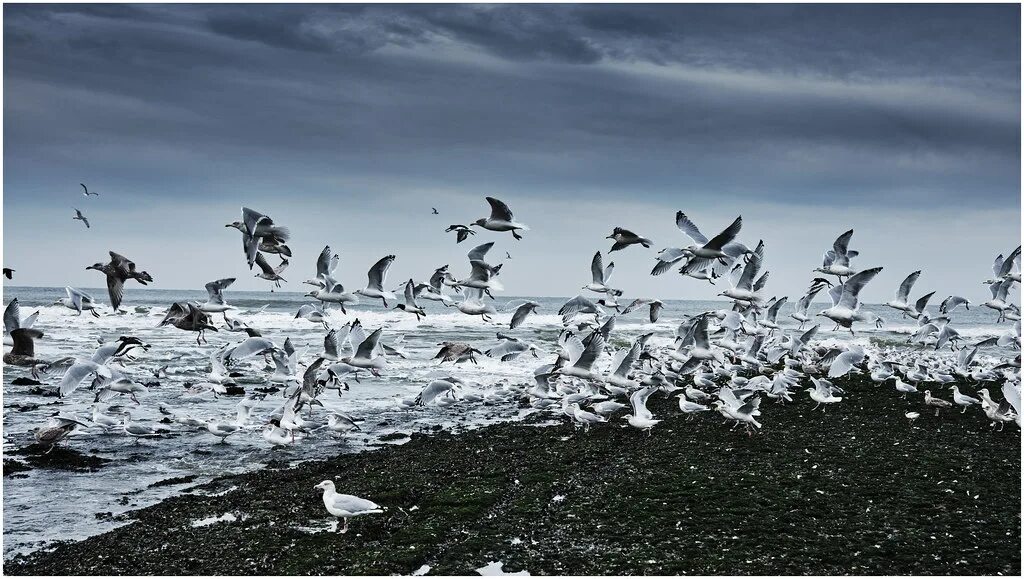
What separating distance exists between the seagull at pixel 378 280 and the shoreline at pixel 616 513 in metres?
2.68

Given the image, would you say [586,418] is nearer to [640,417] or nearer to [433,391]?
[640,417]

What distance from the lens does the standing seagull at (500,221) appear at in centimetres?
1262

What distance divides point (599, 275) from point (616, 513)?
797cm

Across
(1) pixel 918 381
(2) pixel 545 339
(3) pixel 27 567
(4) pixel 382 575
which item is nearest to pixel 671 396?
(1) pixel 918 381

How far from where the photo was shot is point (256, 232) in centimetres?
1084

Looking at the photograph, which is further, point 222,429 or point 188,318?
point 222,429

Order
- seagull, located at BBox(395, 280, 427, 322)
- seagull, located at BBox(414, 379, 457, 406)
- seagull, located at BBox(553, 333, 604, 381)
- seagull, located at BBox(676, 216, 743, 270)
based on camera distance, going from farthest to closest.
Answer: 1. seagull, located at BBox(414, 379, 457, 406)
2. seagull, located at BBox(395, 280, 427, 322)
3. seagull, located at BBox(553, 333, 604, 381)
4. seagull, located at BBox(676, 216, 743, 270)

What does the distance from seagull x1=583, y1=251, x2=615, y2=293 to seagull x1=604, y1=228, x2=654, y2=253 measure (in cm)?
335

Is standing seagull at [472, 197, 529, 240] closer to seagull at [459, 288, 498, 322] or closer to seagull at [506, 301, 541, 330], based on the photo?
seagull at [459, 288, 498, 322]

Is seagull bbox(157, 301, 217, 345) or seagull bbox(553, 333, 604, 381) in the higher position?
seagull bbox(157, 301, 217, 345)

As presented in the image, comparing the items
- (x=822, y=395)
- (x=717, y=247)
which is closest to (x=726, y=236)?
(x=717, y=247)

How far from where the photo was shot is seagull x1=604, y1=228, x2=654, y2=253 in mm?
12594

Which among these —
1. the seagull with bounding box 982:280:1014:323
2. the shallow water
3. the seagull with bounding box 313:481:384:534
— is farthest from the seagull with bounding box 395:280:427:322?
the seagull with bounding box 982:280:1014:323

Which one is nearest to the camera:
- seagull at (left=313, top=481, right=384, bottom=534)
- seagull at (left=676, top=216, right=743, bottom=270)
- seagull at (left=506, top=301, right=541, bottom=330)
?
seagull at (left=313, top=481, right=384, bottom=534)
